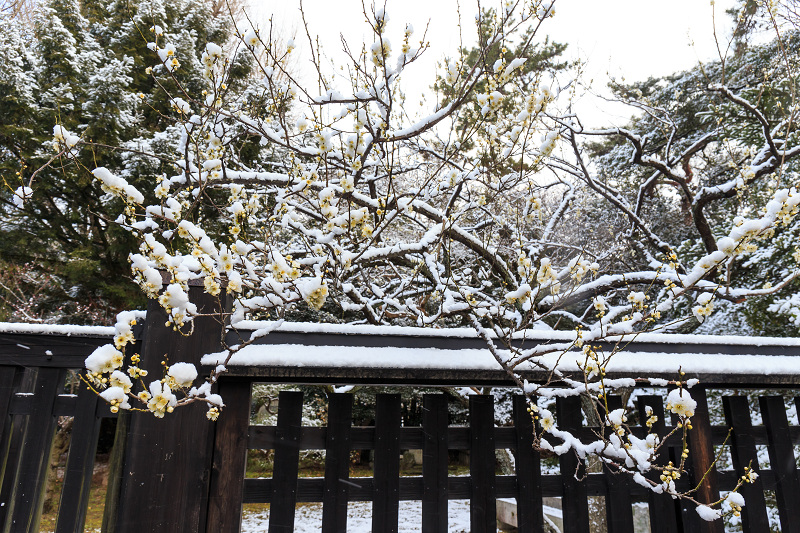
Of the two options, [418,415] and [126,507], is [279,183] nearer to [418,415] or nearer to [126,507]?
[126,507]

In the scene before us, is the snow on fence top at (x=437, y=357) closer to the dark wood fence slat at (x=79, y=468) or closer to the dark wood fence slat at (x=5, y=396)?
the dark wood fence slat at (x=79, y=468)

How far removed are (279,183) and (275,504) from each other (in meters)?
1.93

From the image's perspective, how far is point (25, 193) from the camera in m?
1.81

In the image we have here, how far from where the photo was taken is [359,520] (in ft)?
18.1

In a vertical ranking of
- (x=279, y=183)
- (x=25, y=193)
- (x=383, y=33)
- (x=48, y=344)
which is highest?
(x=383, y=33)

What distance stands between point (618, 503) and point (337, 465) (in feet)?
3.22

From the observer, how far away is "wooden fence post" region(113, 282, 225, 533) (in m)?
1.16

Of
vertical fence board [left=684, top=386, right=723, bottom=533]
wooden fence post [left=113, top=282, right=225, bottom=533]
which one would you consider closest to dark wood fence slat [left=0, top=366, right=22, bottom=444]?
wooden fence post [left=113, top=282, right=225, bottom=533]

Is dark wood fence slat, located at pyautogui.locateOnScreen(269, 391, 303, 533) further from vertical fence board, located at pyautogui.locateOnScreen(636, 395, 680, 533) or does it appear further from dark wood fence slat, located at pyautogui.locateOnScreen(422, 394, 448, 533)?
vertical fence board, located at pyautogui.locateOnScreen(636, 395, 680, 533)

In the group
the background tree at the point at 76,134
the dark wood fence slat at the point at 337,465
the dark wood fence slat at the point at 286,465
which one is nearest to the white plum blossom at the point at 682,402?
the dark wood fence slat at the point at 337,465

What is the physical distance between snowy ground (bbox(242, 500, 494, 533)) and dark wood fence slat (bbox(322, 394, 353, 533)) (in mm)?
3934

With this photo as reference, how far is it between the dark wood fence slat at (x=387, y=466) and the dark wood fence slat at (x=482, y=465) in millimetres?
256

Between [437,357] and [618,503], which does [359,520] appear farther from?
[437,357]

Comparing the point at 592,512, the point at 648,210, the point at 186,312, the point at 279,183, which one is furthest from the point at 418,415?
the point at 186,312
